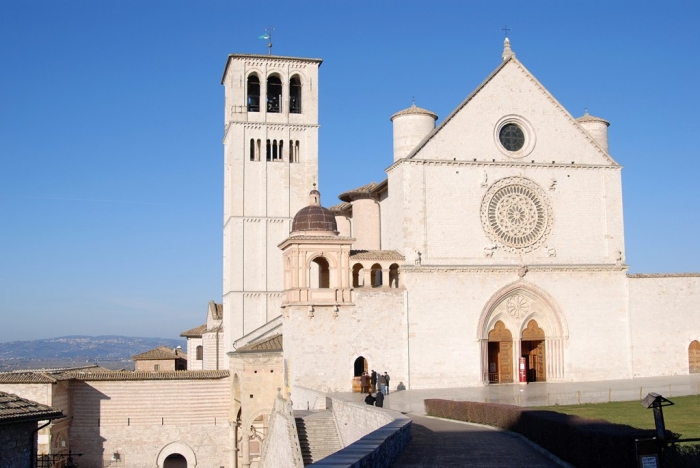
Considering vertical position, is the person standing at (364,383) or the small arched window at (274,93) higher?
the small arched window at (274,93)

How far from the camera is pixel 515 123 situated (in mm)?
41656

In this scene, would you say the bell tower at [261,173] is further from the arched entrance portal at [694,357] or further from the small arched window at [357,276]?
the arched entrance portal at [694,357]

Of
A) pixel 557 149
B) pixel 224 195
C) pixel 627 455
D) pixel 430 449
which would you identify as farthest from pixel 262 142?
pixel 627 455

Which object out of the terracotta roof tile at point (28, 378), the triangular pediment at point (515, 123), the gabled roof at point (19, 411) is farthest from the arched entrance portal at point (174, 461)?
the gabled roof at point (19, 411)

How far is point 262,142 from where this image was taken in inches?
2165

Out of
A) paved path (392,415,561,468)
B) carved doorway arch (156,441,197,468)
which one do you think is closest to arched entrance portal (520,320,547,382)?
paved path (392,415,561,468)

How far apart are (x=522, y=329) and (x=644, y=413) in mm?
15484

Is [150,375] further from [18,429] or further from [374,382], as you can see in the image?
[18,429]

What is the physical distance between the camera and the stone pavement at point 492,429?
1852cm

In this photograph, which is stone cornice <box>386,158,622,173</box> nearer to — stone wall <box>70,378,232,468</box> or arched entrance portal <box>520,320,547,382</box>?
arched entrance portal <box>520,320,547,382</box>

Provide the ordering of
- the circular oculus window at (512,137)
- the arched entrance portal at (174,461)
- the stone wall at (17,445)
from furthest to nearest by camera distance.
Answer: the arched entrance portal at (174,461) < the circular oculus window at (512,137) < the stone wall at (17,445)

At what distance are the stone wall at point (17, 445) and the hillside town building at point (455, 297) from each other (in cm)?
1484

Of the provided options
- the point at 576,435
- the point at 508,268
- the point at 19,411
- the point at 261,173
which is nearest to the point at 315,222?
the point at 508,268

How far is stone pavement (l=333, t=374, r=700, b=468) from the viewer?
18516 mm
